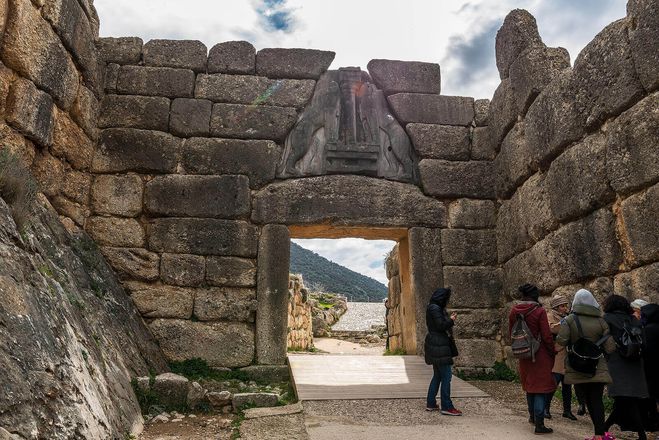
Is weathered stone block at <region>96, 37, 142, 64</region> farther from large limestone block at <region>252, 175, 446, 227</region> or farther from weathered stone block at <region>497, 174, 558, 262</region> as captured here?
weathered stone block at <region>497, 174, 558, 262</region>

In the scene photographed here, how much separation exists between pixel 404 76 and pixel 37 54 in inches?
193

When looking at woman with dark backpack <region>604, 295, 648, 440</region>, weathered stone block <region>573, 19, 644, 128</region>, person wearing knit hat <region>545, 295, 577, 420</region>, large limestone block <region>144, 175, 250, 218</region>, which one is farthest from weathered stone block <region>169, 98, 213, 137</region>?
woman with dark backpack <region>604, 295, 648, 440</region>

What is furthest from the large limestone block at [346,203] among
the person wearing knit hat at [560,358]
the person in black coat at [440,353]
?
the person wearing knit hat at [560,358]

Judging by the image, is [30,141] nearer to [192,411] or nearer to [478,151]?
[192,411]

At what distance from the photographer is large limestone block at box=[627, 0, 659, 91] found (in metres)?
4.18

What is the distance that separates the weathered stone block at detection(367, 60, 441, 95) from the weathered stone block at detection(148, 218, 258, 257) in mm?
3084

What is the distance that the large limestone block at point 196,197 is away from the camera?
6797 mm

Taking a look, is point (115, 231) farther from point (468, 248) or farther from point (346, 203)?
point (468, 248)

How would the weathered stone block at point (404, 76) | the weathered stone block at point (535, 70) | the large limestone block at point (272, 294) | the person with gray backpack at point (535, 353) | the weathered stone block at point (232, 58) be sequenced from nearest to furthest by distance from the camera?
the person with gray backpack at point (535, 353)
the weathered stone block at point (535, 70)
the large limestone block at point (272, 294)
the weathered stone block at point (232, 58)
the weathered stone block at point (404, 76)

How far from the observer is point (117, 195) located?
676 centimetres

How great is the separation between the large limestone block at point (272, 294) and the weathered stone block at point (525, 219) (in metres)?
2.98

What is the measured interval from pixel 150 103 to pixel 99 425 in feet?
16.1

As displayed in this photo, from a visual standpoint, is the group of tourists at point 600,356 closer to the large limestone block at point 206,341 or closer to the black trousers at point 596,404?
the black trousers at point 596,404

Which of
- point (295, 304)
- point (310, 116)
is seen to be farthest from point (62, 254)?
point (295, 304)
